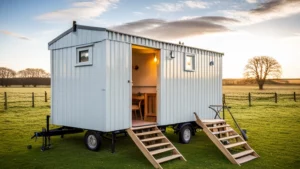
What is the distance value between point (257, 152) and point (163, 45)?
444 centimetres

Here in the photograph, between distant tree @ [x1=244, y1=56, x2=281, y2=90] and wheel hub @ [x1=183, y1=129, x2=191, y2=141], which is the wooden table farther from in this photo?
distant tree @ [x1=244, y1=56, x2=281, y2=90]

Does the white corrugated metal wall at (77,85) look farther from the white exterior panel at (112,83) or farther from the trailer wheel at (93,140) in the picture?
the trailer wheel at (93,140)

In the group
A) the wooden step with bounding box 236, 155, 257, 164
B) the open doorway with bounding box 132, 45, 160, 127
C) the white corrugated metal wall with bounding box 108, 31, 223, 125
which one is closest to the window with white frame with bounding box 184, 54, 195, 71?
the white corrugated metal wall with bounding box 108, 31, 223, 125

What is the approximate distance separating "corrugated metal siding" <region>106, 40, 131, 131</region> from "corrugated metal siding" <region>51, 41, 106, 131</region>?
0.16 m

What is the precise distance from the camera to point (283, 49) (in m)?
19.0

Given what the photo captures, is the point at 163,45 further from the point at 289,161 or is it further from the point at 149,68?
the point at 289,161

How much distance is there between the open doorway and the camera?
9.47 meters

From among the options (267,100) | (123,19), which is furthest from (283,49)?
(123,19)

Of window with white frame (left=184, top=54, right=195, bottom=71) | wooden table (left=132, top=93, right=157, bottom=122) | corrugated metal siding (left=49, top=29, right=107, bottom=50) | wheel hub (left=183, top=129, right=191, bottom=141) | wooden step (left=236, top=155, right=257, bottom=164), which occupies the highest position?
corrugated metal siding (left=49, top=29, right=107, bottom=50)

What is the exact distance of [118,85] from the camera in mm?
7238

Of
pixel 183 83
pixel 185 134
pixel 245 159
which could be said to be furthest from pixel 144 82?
pixel 245 159

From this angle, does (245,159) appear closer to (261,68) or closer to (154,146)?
(154,146)

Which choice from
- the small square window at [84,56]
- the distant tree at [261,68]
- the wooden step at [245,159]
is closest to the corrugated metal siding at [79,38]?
the small square window at [84,56]

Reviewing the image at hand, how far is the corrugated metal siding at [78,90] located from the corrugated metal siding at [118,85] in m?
0.16
